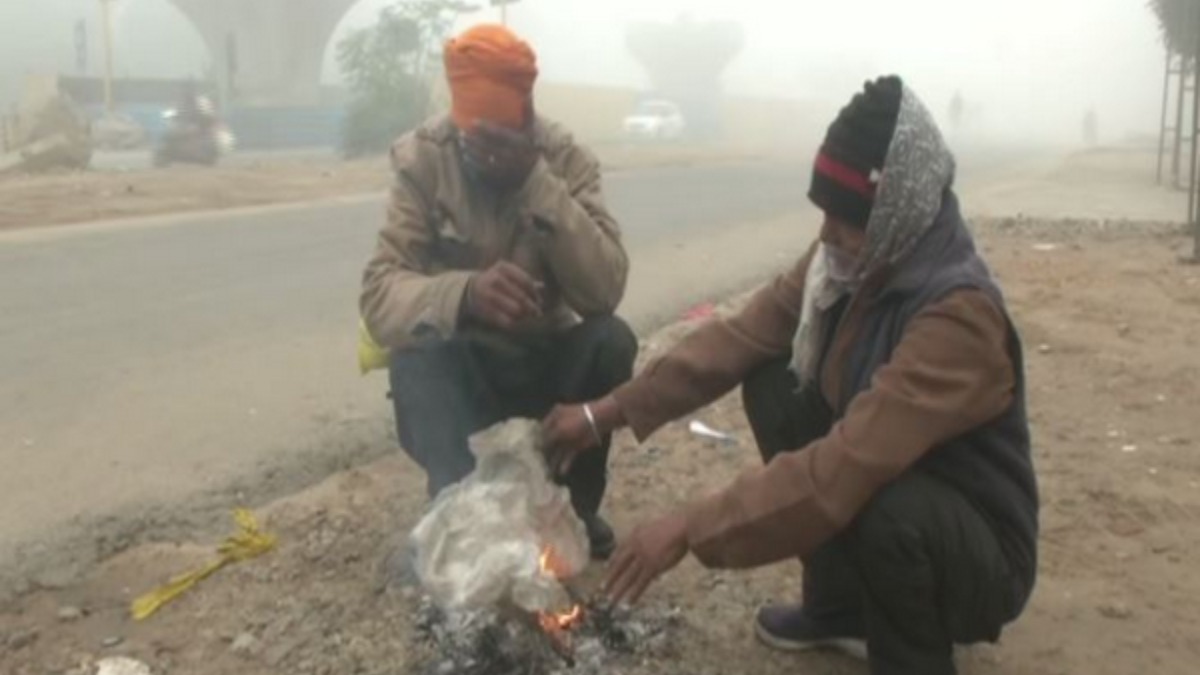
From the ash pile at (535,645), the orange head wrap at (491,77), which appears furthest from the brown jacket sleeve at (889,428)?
the orange head wrap at (491,77)

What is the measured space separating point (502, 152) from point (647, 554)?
1.11 metres

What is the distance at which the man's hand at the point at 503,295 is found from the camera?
2.96 metres

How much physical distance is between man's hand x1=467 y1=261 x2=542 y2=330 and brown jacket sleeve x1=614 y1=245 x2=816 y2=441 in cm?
30

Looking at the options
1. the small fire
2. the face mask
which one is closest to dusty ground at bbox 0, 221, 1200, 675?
the small fire

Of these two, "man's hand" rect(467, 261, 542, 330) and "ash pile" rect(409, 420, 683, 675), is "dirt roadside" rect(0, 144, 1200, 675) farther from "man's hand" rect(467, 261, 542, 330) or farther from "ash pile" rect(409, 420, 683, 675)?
"man's hand" rect(467, 261, 542, 330)

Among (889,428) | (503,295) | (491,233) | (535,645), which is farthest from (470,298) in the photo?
(889,428)

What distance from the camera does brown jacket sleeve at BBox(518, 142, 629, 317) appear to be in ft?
10.3

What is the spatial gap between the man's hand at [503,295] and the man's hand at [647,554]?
73 cm

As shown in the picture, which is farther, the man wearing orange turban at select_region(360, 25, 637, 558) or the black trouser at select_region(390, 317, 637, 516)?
the black trouser at select_region(390, 317, 637, 516)

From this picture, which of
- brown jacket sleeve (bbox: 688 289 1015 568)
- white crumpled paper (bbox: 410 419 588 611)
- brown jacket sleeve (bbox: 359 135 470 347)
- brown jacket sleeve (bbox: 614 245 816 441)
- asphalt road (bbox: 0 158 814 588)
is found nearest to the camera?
brown jacket sleeve (bbox: 688 289 1015 568)

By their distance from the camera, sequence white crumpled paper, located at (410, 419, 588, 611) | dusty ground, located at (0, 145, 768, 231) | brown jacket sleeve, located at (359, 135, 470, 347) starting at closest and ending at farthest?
white crumpled paper, located at (410, 419, 588, 611) → brown jacket sleeve, located at (359, 135, 470, 347) → dusty ground, located at (0, 145, 768, 231)

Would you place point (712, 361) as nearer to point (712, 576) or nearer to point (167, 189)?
point (712, 576)

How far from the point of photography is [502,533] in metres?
2.79

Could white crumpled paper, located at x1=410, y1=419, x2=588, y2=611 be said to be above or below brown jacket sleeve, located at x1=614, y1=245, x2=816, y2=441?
below
